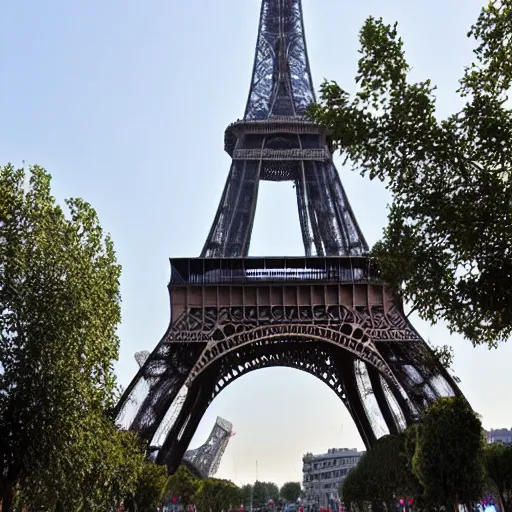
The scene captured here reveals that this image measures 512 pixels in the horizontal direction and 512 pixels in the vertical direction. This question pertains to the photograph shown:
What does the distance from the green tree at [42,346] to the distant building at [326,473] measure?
442 feet

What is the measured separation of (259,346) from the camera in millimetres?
55375

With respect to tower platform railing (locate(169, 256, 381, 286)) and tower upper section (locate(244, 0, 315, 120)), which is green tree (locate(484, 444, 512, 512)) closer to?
tower platform railing (locate(169, 256, 381, 286))

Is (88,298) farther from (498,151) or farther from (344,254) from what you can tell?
(344,254)

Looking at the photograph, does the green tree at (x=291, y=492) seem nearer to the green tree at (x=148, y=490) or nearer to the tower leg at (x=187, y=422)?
the tower leg at (x=187, y=422)

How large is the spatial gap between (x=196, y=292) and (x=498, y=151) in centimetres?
3269

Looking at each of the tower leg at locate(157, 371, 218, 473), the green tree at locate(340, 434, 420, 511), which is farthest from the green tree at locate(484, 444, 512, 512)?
the tower leg at locate(157, 371, 218, 473)

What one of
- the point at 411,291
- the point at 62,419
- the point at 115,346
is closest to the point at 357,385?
the point at 115,346

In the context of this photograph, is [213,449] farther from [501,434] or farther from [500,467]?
[500,467]

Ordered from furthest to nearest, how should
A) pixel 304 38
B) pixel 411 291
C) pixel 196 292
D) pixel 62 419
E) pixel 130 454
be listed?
pixel 304 38 → pixel 196 292 → pixel 130 454 → pixel 62 419 → pixel 411 291

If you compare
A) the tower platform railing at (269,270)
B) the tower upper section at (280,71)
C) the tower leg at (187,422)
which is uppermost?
the tower upper section at (280,71)

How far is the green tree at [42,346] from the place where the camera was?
2231 centimetres

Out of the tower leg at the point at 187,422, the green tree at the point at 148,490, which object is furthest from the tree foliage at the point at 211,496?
the green tree at the point at 148,490

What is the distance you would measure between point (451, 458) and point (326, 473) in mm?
148116

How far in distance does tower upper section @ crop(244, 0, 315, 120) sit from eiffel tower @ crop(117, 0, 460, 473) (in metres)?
0.09
